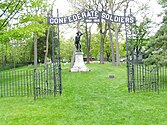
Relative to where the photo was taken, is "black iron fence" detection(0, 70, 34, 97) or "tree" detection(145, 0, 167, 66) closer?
"black iron fence" detection(0, 70, 34, 97)

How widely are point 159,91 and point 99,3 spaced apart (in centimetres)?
2032

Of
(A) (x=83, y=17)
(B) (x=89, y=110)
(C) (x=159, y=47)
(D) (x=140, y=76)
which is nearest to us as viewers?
(B) (x=89, y=110)

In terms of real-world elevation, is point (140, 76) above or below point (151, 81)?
above

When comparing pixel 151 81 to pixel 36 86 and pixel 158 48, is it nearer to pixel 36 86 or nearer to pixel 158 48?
pixel 158 48

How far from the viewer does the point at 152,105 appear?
6723mm

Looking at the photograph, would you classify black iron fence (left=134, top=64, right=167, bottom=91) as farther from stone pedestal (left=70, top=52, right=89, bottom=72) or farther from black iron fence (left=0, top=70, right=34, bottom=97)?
stone pedestal (left=70, top=52, right=89, bottom=72)

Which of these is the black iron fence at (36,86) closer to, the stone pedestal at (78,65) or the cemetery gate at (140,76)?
the cemetery gate at (140,76)

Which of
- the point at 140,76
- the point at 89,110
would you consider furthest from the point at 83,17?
the point at 89,110

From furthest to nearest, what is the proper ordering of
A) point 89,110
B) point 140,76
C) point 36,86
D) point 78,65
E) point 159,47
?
point 78,65 < point 159,47 < point 140,76 < point 36,86 < point 89,110

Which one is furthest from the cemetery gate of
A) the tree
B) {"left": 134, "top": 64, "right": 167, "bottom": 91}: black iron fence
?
the tree

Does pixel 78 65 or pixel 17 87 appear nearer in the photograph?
pixel 17 87

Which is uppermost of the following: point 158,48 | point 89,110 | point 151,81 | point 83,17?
point 83,17

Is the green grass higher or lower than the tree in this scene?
lower

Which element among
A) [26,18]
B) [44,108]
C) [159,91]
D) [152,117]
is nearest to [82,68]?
[26,18]
